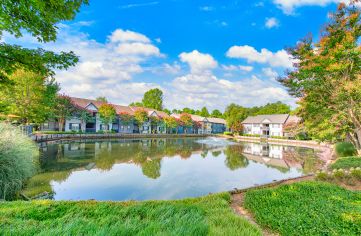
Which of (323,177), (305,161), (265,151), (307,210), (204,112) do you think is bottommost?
(265,151)

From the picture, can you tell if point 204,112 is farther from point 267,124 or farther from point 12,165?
point 12,165

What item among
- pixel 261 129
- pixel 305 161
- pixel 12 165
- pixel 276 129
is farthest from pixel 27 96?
pixel 261 129

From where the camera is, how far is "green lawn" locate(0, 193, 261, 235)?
10.1 feet

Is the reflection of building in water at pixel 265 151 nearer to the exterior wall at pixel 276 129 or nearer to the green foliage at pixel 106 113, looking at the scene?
the green foliage at pixel 106 113

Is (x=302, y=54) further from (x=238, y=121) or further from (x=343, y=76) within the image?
(x=238, y=121)

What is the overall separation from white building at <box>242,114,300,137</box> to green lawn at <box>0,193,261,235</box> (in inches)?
2134

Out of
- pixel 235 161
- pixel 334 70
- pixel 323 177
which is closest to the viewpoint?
pixel 323 177

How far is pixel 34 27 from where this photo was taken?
216 inches

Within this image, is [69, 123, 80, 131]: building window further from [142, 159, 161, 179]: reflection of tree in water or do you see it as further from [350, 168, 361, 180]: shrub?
[350, 168, 361, 180]: shrub

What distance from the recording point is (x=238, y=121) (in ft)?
206

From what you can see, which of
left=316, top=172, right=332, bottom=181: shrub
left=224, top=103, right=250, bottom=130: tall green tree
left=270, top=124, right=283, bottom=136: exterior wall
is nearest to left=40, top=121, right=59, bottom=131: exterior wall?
left=224, top=103, right=250, bottom=130: tall green tree

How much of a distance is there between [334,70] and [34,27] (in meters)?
13.5

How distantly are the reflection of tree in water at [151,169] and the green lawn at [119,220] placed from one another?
20.6 ft

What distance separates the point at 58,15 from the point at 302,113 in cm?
1831
